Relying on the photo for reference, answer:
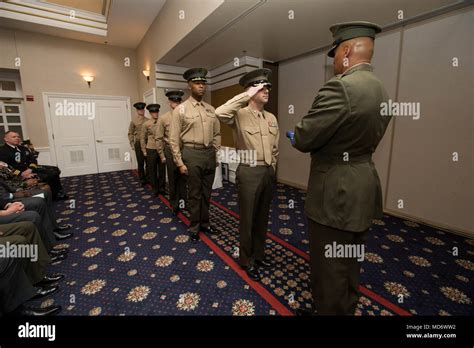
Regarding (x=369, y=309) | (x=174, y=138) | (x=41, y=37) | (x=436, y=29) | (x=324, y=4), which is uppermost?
(x=41, y=37)

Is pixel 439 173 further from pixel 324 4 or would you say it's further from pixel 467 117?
pixel 324 4

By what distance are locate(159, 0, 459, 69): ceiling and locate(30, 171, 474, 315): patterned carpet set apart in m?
2.59

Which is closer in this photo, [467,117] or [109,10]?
[467,117]

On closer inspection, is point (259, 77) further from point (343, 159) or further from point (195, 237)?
point (195, 237)

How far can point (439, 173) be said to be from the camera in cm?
282

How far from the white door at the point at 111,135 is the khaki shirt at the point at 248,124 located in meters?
5.74

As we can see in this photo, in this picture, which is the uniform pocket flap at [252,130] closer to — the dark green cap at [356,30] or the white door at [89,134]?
the dark green cap at [356,30]

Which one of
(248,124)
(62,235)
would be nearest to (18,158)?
(62,235)

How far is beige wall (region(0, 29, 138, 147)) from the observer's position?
16.8 ft

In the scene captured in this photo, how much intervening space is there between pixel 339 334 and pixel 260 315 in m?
0.51

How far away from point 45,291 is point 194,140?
1.78 meters

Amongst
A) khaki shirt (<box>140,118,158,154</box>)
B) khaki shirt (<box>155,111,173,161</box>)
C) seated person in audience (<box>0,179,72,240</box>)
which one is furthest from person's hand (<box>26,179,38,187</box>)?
khaki shirt (<box>140,118,158,154</box>)

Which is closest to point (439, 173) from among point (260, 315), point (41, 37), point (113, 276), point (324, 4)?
point (324, 4)

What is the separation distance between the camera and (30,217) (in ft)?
6.42
